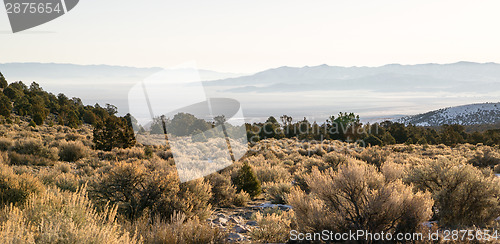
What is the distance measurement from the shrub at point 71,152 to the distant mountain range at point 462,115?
130103 mm

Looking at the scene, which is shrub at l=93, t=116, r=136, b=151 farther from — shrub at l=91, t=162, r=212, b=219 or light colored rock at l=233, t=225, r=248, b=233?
light colored rock at l=233, t=225, r=248, b=233

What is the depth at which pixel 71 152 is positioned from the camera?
17516 mm

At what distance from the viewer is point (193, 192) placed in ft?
23.5

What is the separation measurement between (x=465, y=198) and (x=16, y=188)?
30.9ft

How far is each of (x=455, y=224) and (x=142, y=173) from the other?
6.64m

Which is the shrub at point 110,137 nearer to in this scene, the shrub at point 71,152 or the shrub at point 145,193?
the shrub at point 71,152

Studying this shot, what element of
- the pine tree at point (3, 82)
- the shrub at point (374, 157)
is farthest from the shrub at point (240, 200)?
the pine tree at point (3, 82)

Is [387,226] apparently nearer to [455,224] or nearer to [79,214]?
[455,224]

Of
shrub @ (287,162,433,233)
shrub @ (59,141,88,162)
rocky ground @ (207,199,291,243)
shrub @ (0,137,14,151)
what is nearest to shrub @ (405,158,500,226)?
shrub @ (287,162,433,233)

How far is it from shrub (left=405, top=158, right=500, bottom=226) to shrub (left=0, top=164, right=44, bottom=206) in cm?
831

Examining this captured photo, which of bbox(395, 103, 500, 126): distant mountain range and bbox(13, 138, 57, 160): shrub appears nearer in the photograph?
bbox(13, 138, 57, 160): shrub

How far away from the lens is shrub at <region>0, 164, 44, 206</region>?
6.32 metres

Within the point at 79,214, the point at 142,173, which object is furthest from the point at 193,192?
the point at 79,214

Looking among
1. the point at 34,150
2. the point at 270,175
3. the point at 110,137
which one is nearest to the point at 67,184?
the point at 270,175
